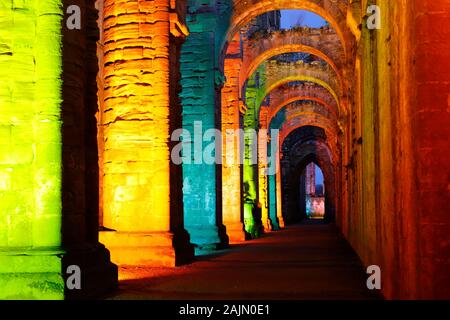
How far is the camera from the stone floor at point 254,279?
6.27 metres

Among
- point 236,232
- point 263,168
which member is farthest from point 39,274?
point 263,168

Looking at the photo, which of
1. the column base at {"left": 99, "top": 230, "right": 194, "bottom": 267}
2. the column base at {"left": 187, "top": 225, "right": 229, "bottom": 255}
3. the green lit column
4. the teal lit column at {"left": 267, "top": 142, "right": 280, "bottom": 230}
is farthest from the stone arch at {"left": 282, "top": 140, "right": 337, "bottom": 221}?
the column base at {"left": 99, "top": 230, "right": 194, "bottom": 267}

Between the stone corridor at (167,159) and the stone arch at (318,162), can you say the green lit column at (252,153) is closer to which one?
the stone corridor at (167,159)

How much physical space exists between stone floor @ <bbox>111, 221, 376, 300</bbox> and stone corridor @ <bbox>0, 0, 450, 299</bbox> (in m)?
0.04

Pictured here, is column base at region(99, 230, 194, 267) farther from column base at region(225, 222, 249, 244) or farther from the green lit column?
the green lit column

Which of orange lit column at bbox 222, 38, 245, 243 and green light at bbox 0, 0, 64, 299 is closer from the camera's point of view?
green light at bbox 0, 0, 64, 299

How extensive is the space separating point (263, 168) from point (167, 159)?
15.0 meters

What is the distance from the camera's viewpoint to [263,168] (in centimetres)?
2394

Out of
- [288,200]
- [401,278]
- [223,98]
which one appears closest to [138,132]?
[401,278]

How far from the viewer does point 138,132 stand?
916 cm

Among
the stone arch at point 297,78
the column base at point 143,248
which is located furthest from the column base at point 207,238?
the stone arch at point 297,78

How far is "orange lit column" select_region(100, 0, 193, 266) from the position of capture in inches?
356

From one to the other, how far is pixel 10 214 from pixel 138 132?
12.1ft

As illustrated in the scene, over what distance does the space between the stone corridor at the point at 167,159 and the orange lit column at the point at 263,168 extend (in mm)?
9884
